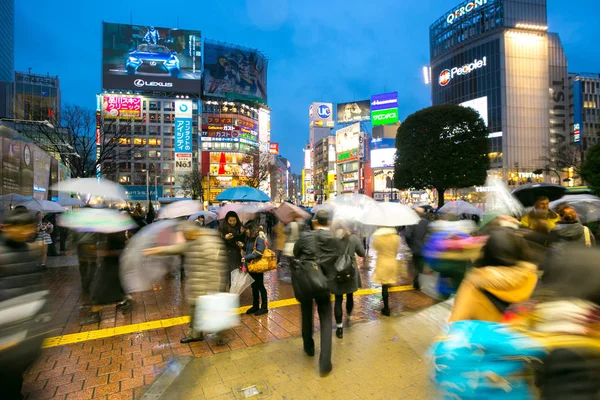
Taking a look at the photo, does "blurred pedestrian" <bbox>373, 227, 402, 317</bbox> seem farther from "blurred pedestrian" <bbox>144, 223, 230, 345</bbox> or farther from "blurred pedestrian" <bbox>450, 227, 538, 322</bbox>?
"blurred pedestrian" <bbox>450, 227, 538, 322</bbox>

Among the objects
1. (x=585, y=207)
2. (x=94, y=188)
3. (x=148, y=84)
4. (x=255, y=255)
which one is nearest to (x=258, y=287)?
A: (x=255, y=255)

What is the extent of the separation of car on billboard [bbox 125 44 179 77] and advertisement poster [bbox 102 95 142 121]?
16.8 meters

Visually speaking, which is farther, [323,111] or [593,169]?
[323,111]

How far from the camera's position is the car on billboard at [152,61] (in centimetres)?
7375

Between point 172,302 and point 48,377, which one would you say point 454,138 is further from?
point 48,377

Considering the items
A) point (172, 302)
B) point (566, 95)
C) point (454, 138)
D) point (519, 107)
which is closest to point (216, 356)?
point (172, 302)

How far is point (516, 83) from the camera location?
201 ft

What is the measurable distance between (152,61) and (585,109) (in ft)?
288

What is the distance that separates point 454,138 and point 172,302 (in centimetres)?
3414

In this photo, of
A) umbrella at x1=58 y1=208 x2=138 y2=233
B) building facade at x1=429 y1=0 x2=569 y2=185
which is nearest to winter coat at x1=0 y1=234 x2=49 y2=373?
umbrella at x1=58 y1=208 x2=138 y2=233

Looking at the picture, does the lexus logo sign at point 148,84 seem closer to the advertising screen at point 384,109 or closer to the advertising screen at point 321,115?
the advertising screen at point 321,115

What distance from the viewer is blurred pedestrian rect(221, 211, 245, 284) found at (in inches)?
244

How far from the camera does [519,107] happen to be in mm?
61688

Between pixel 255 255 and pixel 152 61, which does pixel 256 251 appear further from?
pixel 152 61
